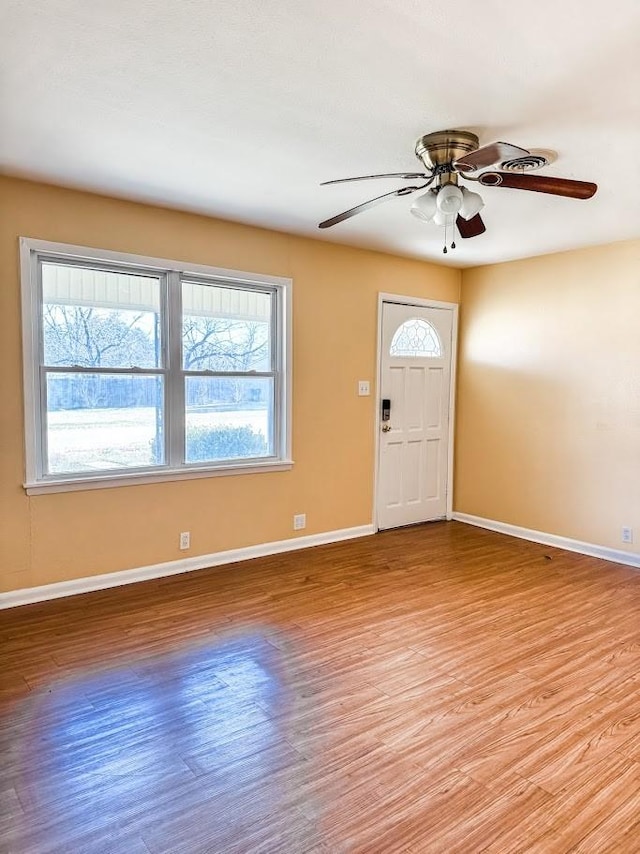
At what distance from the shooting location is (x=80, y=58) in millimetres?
1984

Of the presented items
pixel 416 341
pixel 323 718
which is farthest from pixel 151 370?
pixel 416 341

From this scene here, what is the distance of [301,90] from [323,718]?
2500 millimetres

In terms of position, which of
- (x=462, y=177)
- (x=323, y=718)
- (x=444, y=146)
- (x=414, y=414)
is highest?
(x=444, y=146)

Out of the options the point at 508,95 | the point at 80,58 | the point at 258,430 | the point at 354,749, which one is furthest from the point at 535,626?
the point at 80,58

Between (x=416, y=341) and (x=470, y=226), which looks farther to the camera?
(x=416, y=341)

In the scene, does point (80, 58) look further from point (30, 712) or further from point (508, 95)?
point (30, 712)

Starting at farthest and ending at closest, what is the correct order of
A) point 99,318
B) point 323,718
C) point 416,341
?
point 416,341, point 99,318, point 323,718

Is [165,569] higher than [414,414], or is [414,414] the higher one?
[414,414]

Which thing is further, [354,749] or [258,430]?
[258,430]

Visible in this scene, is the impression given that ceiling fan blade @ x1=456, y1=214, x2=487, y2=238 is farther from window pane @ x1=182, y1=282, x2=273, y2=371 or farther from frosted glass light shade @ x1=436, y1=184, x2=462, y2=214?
window pane @ x1=182, y1=282, x2=273, y2=371

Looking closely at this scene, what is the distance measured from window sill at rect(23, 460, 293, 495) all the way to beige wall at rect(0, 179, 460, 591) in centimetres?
4

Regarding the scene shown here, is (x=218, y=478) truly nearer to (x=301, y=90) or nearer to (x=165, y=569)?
(x=165, y=569)

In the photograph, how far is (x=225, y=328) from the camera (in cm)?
413

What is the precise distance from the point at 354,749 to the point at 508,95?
257 cm
